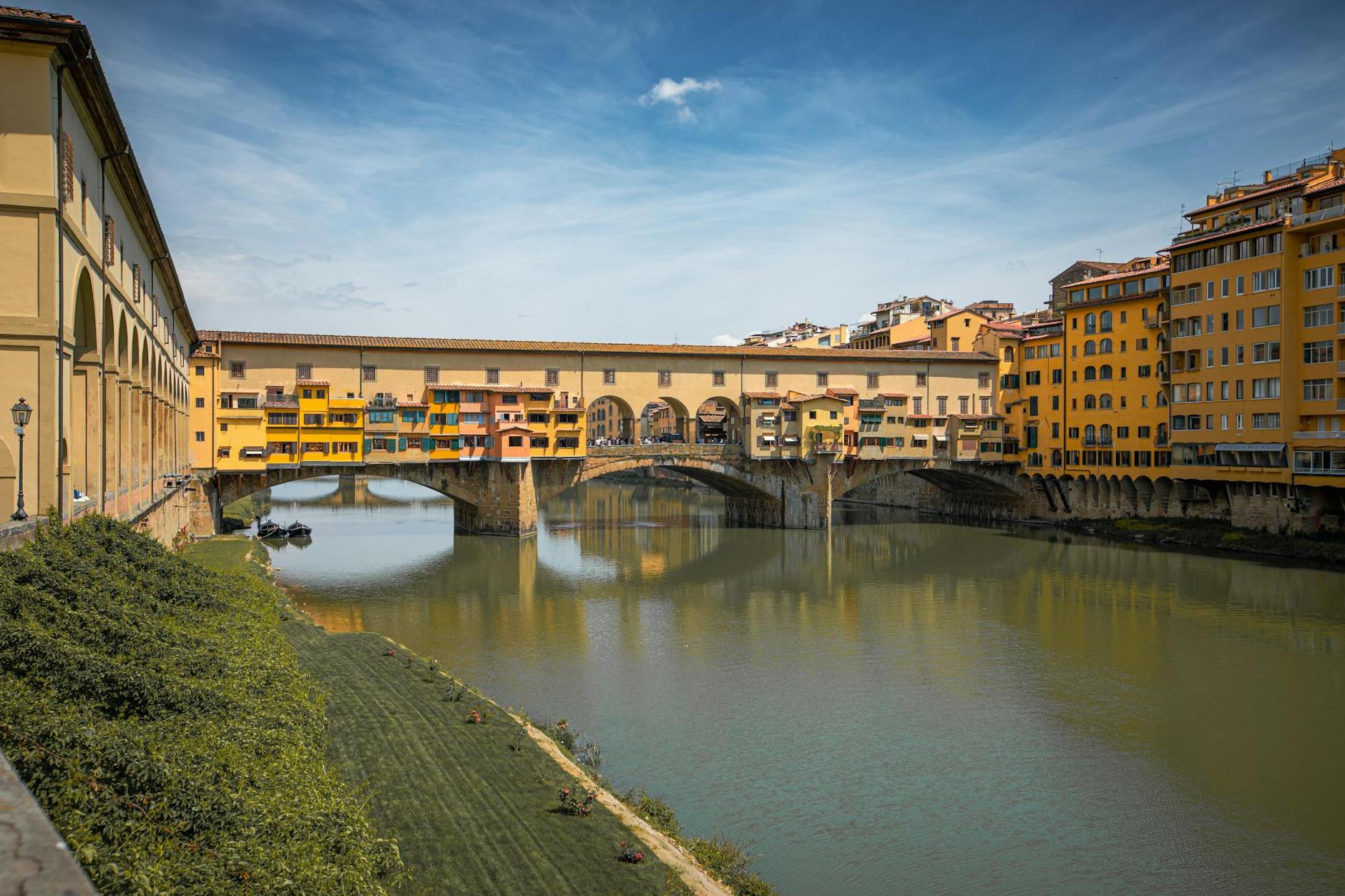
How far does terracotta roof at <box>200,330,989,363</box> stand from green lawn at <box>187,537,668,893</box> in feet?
92.0

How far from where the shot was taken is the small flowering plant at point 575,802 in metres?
11.3

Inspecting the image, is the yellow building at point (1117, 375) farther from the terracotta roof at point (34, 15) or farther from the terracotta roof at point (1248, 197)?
the terracotta roof at point (34, 15)

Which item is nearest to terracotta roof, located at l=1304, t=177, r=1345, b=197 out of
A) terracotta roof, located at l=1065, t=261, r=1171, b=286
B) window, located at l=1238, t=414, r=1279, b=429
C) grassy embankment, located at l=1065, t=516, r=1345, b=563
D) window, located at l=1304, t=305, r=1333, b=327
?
window, located at l=1304, t=305, r=1333, b=327

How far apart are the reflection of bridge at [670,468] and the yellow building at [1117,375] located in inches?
236

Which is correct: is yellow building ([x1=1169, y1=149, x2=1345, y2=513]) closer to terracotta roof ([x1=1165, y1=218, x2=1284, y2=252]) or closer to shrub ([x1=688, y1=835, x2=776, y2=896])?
terracotta roof ([x1=1165, y1=218, x2=1284, y2=252])

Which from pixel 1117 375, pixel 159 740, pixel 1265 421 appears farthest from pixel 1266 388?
pixel 159 740

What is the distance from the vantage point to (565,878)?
9.59 m

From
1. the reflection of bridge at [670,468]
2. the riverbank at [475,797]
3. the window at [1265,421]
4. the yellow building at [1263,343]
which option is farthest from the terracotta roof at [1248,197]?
the riverbank at [475,797]

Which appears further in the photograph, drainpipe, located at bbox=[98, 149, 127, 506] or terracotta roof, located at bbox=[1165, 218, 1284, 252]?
terracotta roof, located at bbox=[1165, 218, 1284, 252]

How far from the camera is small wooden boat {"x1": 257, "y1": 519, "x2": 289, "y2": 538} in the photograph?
44.6 meters

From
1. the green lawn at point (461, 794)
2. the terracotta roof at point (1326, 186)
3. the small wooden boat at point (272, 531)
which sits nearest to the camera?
the green lawn at point (461, 794)

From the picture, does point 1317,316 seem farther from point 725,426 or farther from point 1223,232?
point 725,426

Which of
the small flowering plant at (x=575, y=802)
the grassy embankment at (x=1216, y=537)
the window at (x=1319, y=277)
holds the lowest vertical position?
the small flowering plant at (x=575, y=802)


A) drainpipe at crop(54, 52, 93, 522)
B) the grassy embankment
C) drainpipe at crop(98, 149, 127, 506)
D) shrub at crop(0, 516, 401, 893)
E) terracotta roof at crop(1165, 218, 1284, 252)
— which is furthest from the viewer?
terracotta roof at crop(1165, 218, 1284, 252)
